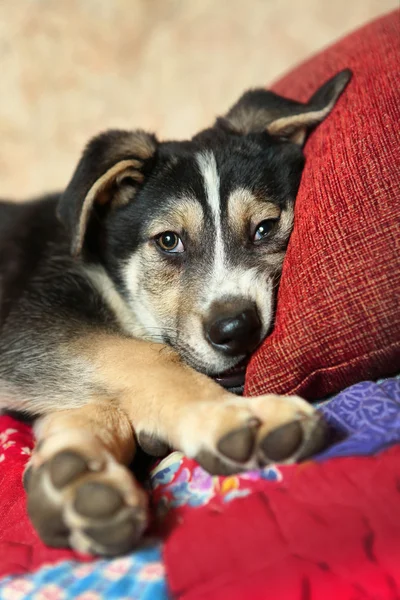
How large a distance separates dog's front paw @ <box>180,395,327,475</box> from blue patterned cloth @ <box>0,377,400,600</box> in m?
0.04

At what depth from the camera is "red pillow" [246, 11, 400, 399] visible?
4.98 feet

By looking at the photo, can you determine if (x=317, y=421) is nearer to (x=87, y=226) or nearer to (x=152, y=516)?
(x=152, y=516)

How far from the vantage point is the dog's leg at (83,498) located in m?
1.19

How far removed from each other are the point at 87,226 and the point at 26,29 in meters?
1.95

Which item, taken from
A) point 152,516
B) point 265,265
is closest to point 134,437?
point 152,516

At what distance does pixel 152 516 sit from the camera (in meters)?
1.36

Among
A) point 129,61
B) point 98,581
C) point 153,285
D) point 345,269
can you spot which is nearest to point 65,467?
point 98,581

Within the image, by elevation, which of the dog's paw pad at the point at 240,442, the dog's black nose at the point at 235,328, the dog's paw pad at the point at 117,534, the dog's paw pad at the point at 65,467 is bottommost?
the dog's paw pad at the point at 117,534

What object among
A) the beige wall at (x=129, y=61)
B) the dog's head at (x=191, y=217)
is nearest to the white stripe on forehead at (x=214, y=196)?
the dog's head at (x=191, y=217)

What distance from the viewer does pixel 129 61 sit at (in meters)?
3.64

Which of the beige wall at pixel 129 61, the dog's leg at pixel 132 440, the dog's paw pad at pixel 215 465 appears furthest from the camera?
the beige wall at pixel 129 61

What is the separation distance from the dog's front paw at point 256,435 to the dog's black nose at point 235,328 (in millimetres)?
401

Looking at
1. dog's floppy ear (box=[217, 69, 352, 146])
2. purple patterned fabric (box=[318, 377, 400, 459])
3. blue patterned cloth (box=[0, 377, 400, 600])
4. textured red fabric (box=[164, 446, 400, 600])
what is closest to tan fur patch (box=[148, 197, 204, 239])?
dog's floppy ear (box=[217, 69, 352, 146])

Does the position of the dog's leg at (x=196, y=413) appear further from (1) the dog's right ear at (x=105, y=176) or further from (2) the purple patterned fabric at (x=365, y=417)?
(1) the dog's right ear at (x=105, y=176)
